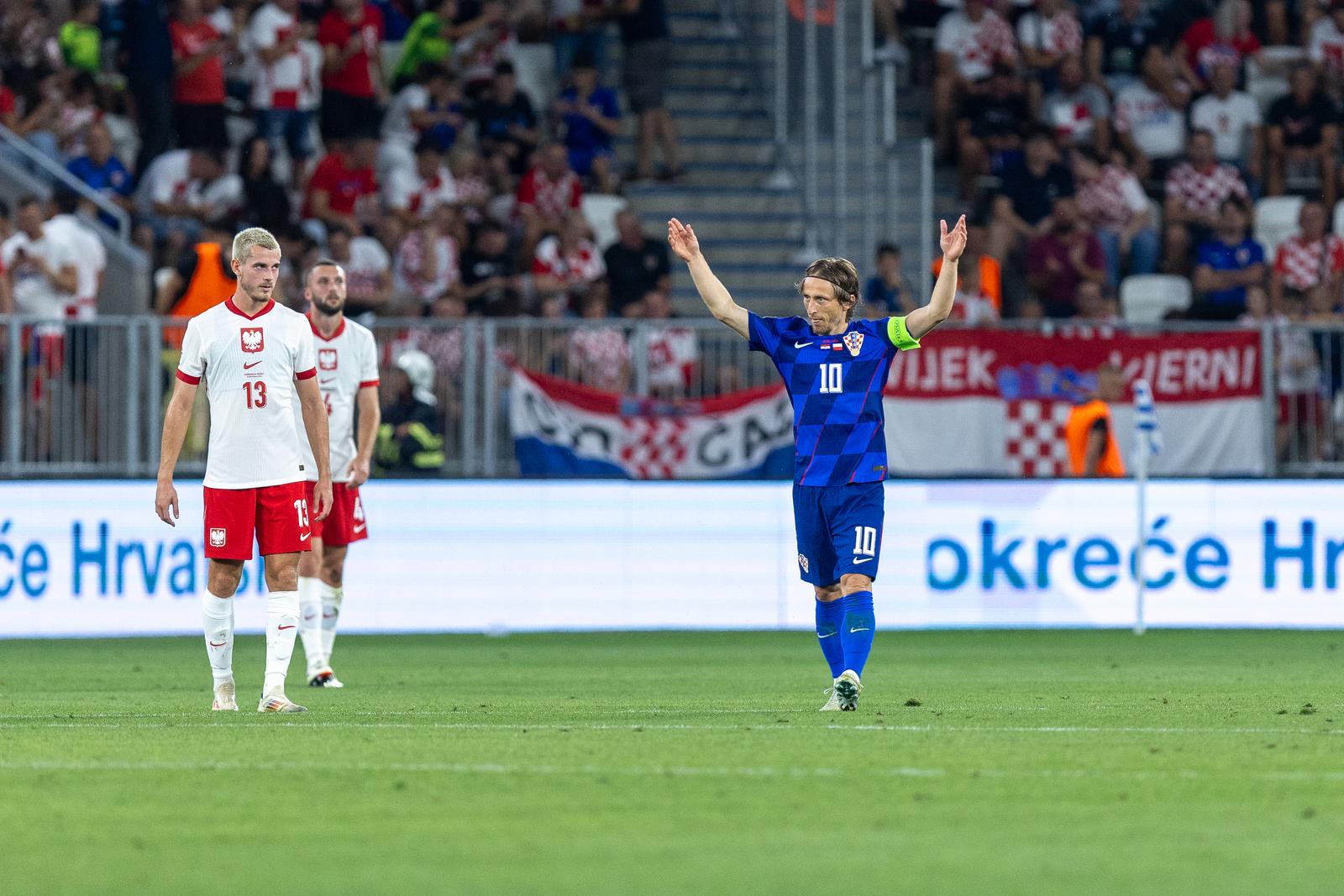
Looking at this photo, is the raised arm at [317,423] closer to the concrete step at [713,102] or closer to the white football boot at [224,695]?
the white football boot at [224,695]

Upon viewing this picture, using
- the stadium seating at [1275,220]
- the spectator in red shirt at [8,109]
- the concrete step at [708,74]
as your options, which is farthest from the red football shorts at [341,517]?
the stadium seating at [1275,220]

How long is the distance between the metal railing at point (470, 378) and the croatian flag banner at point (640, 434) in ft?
0.60

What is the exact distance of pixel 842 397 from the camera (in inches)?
439

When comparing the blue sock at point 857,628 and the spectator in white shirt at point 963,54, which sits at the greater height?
the spectator in white shirt at point 963,54

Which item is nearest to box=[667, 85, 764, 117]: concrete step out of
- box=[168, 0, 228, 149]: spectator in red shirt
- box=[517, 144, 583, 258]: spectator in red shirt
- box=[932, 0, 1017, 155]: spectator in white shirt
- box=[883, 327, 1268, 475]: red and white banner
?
box=[932, 0, 1017, 155]: spectator in white shirt

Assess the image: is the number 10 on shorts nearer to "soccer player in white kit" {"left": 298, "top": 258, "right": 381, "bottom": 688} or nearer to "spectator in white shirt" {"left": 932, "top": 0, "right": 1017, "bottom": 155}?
"soccer player in white kit" {"left": 298, "top": 258, "right": 381, "bottom": 688}

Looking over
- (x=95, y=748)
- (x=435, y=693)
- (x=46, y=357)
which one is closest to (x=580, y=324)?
(x=46, y=357)

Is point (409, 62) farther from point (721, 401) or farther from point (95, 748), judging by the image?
point (95, 748)

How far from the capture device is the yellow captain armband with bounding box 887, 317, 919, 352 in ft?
36.4

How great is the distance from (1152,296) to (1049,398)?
12.2ft

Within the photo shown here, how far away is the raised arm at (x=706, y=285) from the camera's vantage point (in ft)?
36.8

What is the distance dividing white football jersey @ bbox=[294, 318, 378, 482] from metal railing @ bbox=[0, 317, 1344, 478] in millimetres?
6153

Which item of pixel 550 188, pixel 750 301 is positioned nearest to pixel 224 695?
pixel 550 188

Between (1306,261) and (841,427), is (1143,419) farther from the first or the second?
(841,427)
